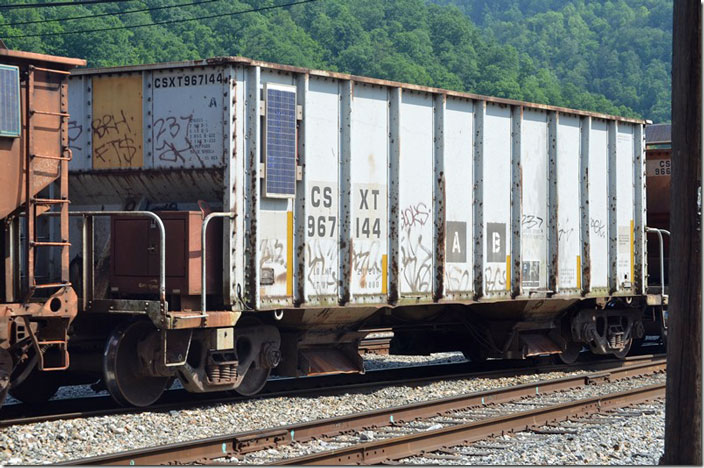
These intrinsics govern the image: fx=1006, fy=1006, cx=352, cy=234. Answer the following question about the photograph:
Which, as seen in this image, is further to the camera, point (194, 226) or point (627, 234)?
point (627, 234)

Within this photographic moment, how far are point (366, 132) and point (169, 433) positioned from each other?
15.4ft

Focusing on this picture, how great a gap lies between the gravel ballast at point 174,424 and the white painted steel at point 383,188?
120cm

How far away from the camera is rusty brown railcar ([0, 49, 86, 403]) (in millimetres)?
9680

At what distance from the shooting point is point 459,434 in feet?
33.0

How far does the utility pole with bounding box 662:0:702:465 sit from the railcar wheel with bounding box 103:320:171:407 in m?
5.74

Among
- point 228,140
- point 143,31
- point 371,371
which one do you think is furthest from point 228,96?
point 143,31

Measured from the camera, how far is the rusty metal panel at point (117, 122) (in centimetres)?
1195

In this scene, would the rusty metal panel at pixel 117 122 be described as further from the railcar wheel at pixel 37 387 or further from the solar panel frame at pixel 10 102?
the railcar wheel at pixel 37 387

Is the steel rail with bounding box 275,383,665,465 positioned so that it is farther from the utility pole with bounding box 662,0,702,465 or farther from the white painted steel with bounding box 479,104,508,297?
the white painted steel with bounding box 479,104,508,297

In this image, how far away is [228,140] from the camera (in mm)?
11188

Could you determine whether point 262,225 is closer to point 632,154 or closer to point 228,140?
point 228,140

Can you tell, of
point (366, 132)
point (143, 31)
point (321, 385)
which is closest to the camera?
point (366, 132)

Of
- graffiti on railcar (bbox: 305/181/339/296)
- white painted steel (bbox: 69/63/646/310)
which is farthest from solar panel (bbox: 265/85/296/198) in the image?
graffiti on railcar (bbox: 305/181/339/296)

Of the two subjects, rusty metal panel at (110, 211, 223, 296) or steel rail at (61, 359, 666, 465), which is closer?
steel rail at (61, 359, 666, 465)
